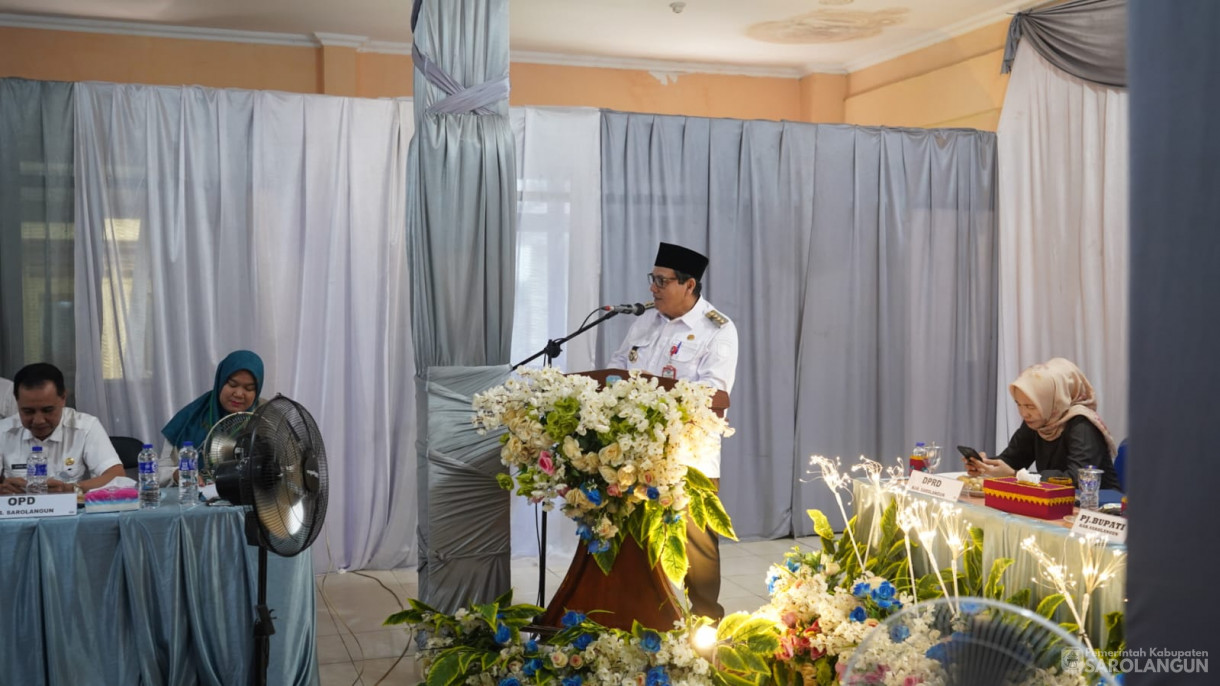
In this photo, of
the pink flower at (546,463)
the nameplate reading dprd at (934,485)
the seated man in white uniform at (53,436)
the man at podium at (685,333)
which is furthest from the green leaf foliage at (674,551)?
the seated man in white uniform at (53,436)

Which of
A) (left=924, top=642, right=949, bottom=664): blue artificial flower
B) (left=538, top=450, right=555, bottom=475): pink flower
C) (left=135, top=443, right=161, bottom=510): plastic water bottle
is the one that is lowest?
(left=135, top=443, right=161, bottom=510): plastic water bottle

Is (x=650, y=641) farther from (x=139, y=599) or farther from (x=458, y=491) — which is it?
(x=139, y=599)

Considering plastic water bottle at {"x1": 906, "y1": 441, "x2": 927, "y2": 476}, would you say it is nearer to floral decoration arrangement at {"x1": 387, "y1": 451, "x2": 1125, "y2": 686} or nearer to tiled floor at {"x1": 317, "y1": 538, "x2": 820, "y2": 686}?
floral decoration arrangement at {"x1": 387, "y1": 451, "x2": 1125, "y2": 686}

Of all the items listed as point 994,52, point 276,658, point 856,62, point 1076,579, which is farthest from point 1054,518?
point 856,62

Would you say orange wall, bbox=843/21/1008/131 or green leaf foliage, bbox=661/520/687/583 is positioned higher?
Answer: orange wall, bbox=843/21/1008/131

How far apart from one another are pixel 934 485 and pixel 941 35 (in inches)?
167

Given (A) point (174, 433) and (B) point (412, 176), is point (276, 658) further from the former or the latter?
(B) point (412, 176)

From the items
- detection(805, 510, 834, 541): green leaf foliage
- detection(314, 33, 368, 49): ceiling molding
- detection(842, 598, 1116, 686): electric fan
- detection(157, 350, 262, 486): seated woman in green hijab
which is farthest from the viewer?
detection(314, 33, 368, 49): ceiling molding

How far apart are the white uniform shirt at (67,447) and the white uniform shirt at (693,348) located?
2021 millimetres

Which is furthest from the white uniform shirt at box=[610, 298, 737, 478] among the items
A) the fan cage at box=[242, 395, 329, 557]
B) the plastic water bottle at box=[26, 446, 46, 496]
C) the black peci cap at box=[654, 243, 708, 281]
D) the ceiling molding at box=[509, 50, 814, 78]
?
the ceiling molding at box=[509, 50, 814, 78]

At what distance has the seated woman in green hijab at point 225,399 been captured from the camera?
398cm

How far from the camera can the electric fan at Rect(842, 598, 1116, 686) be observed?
107 cm

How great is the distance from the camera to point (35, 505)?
3.01 meters

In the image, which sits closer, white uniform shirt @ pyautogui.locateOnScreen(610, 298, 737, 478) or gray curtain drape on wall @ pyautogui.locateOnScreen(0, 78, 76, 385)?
white uniform shirt @ pyautogui.locateOnScreen(610, 298, 737, 478)
